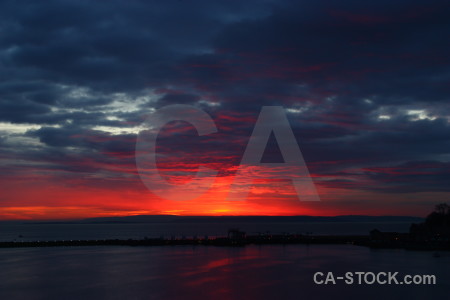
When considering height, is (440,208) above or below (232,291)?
above

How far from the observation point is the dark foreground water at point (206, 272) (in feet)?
169

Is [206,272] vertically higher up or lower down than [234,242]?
lower down

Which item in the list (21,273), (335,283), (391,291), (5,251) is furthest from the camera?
(5,251)

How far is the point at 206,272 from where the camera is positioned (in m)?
67.2

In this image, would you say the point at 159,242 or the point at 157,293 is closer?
the point at 157,293

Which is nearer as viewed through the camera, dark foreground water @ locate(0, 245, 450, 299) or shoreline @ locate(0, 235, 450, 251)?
dark foreground water @ locate(0, 245, 450, 299)

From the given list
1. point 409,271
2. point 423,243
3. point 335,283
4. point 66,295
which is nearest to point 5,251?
point 66,295

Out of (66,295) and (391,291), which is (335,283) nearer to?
(391,291)

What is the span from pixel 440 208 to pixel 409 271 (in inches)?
3350

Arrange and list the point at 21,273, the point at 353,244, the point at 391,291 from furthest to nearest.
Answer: the point at 353,244
the point at 21,273
the point at 391,291

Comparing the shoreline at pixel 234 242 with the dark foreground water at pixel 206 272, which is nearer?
the dark foreground water at pixel 206 272

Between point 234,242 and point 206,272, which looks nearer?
point 206,272

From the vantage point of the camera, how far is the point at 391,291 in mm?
51094

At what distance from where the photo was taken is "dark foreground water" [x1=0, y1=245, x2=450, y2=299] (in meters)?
51.6
